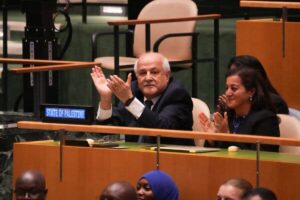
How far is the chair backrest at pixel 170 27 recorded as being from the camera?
1111cm

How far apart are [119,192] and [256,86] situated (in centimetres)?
142

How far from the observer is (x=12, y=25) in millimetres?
13023

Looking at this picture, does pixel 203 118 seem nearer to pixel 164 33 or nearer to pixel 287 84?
pixel 287 84

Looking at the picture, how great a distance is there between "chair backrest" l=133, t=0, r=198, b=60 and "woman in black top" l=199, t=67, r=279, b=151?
287 cm

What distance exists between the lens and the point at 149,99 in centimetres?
862

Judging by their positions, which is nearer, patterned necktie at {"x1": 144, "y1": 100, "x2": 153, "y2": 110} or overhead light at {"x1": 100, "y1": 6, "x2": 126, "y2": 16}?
patterned necktie at {"x1": 144, "y1": 100, "x2": 153, "y2": 110}

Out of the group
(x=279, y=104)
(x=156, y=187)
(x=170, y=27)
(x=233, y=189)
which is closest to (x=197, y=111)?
(x=279, y=104)

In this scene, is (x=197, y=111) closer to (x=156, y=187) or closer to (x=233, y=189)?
(x=156, y=187)

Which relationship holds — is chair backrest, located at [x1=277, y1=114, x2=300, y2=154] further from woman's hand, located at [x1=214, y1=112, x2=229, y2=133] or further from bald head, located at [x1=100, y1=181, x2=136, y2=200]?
bald head, located at [x1=100, y1=181, x2=136, y2=200]

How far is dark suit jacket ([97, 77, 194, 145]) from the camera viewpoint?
8.38 metres

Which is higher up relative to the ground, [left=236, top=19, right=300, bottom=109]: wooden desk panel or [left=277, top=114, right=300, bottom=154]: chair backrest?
[left=236, top=19, right=300, bottom=109]: wooden desk panel

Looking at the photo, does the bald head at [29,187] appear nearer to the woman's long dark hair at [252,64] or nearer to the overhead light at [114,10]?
the woman's long dark hair at [252,64]

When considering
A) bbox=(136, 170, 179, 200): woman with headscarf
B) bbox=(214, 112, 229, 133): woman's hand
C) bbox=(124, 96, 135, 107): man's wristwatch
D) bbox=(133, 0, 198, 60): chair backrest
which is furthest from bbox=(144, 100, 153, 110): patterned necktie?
bbox=(133, 0, 198, 60): chair backrest

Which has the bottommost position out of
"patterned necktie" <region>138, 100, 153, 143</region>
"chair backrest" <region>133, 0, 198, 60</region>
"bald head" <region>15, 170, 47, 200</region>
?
"bald head" <region>15, 170, 47, 200</region>
